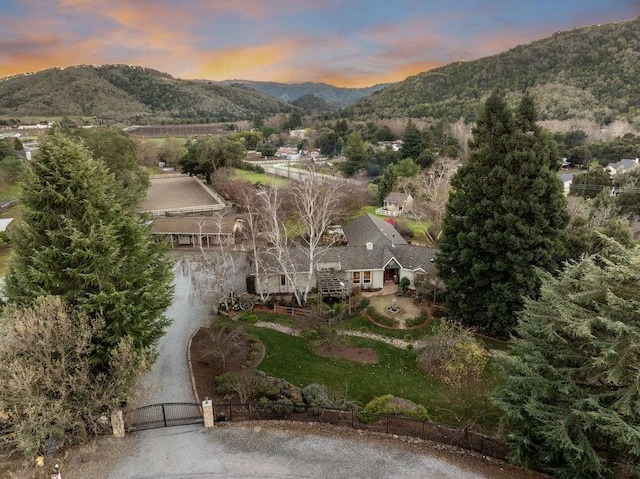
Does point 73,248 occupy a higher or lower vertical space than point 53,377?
higher

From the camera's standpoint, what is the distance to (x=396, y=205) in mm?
49250

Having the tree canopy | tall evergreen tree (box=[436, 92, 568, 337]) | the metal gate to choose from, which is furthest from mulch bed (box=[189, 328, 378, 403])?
the tree canopy

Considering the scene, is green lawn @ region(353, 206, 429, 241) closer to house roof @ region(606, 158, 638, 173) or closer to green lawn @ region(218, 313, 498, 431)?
green lawn @ region(218, 313, 498, 431)

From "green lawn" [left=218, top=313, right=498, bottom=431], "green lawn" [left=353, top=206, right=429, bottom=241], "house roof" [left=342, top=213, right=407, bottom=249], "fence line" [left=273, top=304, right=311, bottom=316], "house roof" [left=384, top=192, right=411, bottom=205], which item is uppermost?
"house roof" [left=384, top=192, right=411, bottom=205]

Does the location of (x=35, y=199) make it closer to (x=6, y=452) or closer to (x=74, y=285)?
(x=74, y=285)

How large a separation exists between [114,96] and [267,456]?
14481 centimetres

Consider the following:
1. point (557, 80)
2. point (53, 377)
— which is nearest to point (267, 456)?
point (53, 377)

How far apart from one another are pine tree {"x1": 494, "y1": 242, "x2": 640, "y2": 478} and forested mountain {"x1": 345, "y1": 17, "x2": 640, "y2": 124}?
75.2 meters

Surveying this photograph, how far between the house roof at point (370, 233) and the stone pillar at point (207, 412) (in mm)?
19204

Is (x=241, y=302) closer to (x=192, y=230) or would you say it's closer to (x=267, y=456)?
(x=267, y=456)

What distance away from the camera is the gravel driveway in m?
12.7

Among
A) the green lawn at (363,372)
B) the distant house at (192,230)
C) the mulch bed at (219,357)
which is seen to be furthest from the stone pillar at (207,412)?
the distant house at (192,230)

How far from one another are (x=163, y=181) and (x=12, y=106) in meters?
89.8

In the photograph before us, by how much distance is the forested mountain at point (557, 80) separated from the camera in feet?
287
